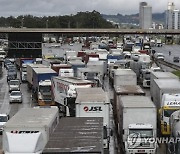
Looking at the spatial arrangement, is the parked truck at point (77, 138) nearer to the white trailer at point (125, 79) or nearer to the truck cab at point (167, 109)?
the truck cab at point (167, 109)

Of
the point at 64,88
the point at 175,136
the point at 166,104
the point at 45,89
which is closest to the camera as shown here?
the point at 175,136

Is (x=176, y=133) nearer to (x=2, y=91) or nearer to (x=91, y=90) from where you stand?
(x=91, y=90)

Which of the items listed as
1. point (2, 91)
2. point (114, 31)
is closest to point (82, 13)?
point (114, 31)

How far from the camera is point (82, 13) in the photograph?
180 m

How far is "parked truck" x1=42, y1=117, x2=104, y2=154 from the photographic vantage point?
1305 cm

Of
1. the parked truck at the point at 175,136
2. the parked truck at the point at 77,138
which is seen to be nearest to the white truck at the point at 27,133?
the parked truck at the point at 77,138

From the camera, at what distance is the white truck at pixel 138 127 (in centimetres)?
1986

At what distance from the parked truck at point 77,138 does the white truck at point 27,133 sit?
517 millimetres

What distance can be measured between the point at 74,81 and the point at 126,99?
6.83 m

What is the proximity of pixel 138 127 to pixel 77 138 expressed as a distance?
601cm

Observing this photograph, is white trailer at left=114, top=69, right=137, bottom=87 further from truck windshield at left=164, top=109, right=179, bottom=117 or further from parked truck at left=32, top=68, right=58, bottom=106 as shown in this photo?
truck windshield at left=164, top=109, right=179, bottom=117

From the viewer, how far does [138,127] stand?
2011 centimetres

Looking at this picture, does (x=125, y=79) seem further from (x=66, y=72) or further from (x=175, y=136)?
(x=175, y=136)

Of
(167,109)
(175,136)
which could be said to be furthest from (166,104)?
(175,136)
